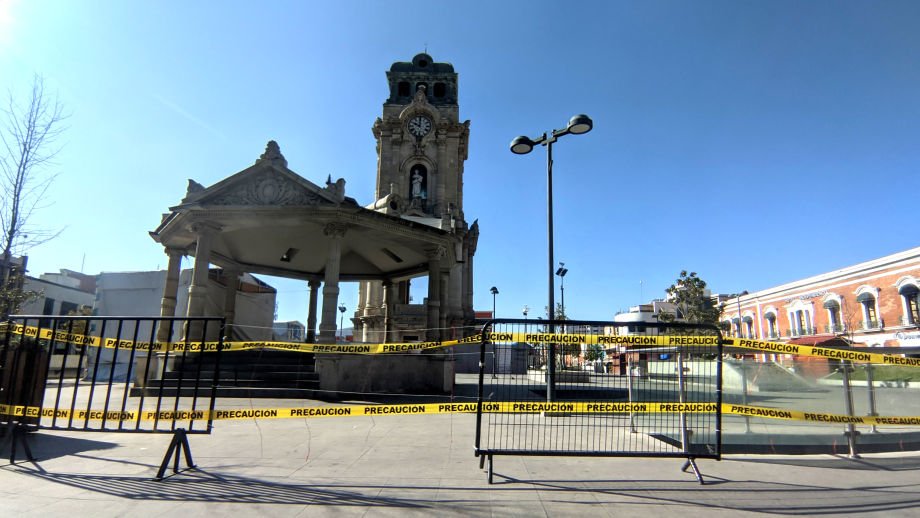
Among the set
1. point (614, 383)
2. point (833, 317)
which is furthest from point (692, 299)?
point (614, 383)

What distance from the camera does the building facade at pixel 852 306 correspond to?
117 feet

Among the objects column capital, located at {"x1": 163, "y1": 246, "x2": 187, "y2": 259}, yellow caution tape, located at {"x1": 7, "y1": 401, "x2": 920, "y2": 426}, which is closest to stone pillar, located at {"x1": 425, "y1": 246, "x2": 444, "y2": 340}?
column capital, located at {"x1": 163, "y1": 246, "x2": 187, "y2": 259}

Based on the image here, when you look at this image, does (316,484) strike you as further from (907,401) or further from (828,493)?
(907,401)

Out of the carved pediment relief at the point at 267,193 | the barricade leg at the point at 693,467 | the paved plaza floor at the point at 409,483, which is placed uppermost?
the carved pediment relief at the point at 267,193

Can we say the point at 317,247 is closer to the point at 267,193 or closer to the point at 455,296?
the point at 267,193

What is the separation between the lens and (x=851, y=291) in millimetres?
40844

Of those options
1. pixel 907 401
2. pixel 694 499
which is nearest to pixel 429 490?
pixel 694 499

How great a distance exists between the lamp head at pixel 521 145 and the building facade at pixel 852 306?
3024 cm

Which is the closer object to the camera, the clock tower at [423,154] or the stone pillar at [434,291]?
the stone pillar at [434,291]

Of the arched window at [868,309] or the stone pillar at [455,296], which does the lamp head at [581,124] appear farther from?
the arched window at [868,309]

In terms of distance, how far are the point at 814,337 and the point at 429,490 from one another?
50.9 metres

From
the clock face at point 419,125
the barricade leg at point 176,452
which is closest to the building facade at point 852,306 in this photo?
the barricade leg at point 176,452

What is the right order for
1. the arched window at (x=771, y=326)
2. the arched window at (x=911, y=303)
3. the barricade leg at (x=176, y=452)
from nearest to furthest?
the barricade leg at (x=176, y=452) → the arched window at (x=911, y=303) → the arched window at (x=771, y=326)

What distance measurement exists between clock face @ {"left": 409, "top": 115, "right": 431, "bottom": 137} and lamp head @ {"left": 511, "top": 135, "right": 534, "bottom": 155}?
37.2m
